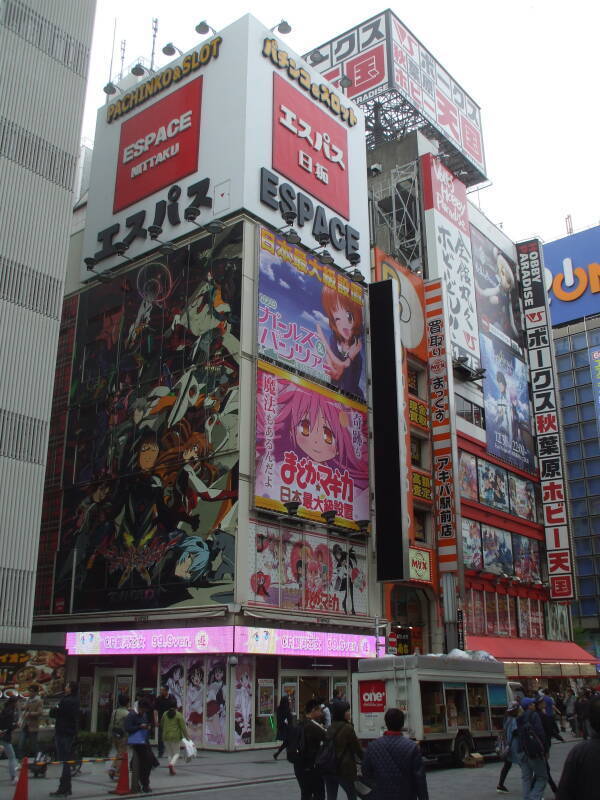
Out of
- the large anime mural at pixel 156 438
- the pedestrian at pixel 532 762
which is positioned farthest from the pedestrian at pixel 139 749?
the large anime mural at pixel 156 438

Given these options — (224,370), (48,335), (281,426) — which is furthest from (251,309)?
(48,335)

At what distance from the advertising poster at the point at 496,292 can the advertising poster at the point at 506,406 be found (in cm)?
98

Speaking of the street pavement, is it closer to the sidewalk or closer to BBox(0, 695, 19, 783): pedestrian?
the sidewalk

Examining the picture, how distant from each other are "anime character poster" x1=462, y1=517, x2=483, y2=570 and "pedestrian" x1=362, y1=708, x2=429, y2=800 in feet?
104

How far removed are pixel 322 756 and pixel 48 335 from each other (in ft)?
70.1

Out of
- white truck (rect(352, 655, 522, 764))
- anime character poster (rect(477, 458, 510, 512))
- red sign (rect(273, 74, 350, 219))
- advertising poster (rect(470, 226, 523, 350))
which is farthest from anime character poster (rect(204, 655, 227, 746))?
advertising poster (rect(470, 226, 523, 350))

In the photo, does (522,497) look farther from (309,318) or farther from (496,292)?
(309,318)

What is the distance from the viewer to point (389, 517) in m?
32.7

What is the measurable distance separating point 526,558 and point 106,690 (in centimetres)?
2408

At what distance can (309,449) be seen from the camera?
3041cm

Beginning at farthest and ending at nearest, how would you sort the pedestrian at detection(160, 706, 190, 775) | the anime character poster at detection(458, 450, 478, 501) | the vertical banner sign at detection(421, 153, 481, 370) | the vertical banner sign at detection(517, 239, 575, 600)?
1. the vertical banner sign at detection(517, 239, 575, 600)
2. the vertical banner sign at detection(421, 153, 481, 370)
3. the anime character poster at detection(458, 450, 478, 501)
4. the pedestrian at detection(160, 706, 190, 775)

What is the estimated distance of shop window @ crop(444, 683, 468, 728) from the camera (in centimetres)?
2009

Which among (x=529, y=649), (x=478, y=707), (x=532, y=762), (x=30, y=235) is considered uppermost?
(x=30, y=235)

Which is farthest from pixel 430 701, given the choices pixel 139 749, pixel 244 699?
pixel 244 699
